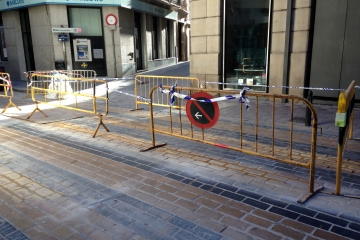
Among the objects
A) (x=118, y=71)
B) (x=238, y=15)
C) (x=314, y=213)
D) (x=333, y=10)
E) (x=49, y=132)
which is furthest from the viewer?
(x=118, y=71)

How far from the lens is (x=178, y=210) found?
377cm

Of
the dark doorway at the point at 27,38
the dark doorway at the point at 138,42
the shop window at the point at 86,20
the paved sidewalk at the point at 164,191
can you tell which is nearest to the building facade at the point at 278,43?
the paved sidewalk at the point at 164,191

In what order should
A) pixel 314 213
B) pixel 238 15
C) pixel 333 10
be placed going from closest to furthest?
1. pixel 314 213
2. pixel 333 10
3. pixel 238 15

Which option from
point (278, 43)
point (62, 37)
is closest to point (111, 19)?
point (62, 37)

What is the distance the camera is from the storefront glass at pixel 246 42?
1073 centimetres

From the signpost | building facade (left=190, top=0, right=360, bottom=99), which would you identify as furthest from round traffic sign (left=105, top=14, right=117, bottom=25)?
building facade (left=190, top=0, right=360, bottom=99)

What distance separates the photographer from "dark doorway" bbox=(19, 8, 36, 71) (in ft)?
Answer: 63.4

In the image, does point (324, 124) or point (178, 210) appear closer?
point (178, 210)

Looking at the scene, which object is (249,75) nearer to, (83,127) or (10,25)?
(83,127)

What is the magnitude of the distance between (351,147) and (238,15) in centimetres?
686

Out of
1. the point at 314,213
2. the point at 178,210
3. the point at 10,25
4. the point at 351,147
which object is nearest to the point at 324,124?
the point at 351,147

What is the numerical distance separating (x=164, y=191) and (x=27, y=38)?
19026 mm

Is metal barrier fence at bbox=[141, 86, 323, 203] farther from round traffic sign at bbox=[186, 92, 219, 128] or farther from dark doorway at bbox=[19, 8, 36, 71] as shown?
dark doorway at bbox=[19, 8, 36, 71]

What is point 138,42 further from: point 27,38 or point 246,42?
point 246,42
